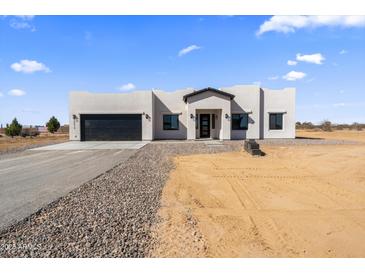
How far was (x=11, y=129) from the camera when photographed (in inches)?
1460

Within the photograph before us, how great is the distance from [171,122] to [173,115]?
705mm

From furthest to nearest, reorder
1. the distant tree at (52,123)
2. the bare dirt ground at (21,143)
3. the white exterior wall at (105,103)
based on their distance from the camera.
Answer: the distant tree at (52,123) → the white exterior wall at (105,103) → the bare dirt ground at (21,143)

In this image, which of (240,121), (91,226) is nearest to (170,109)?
(240,121)

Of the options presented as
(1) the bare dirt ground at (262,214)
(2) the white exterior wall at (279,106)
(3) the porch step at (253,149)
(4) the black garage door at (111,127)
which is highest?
(2) the white exterior wall at (279,106)

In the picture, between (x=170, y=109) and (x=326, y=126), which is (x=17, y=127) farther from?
(x=326, y=126)

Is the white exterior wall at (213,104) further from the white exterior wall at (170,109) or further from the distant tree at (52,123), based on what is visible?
the distant tree at (52,123)

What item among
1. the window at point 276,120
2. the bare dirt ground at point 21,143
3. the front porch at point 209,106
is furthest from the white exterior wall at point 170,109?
the bare dirt ground at point 21,143

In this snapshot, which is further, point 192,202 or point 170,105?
point 170,105

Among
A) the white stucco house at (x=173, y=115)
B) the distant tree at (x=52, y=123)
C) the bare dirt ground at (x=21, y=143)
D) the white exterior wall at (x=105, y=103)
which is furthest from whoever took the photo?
the distant tree at (x=52, y=123)

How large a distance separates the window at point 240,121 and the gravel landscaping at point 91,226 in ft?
59.4

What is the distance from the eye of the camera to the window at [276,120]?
24.2m
